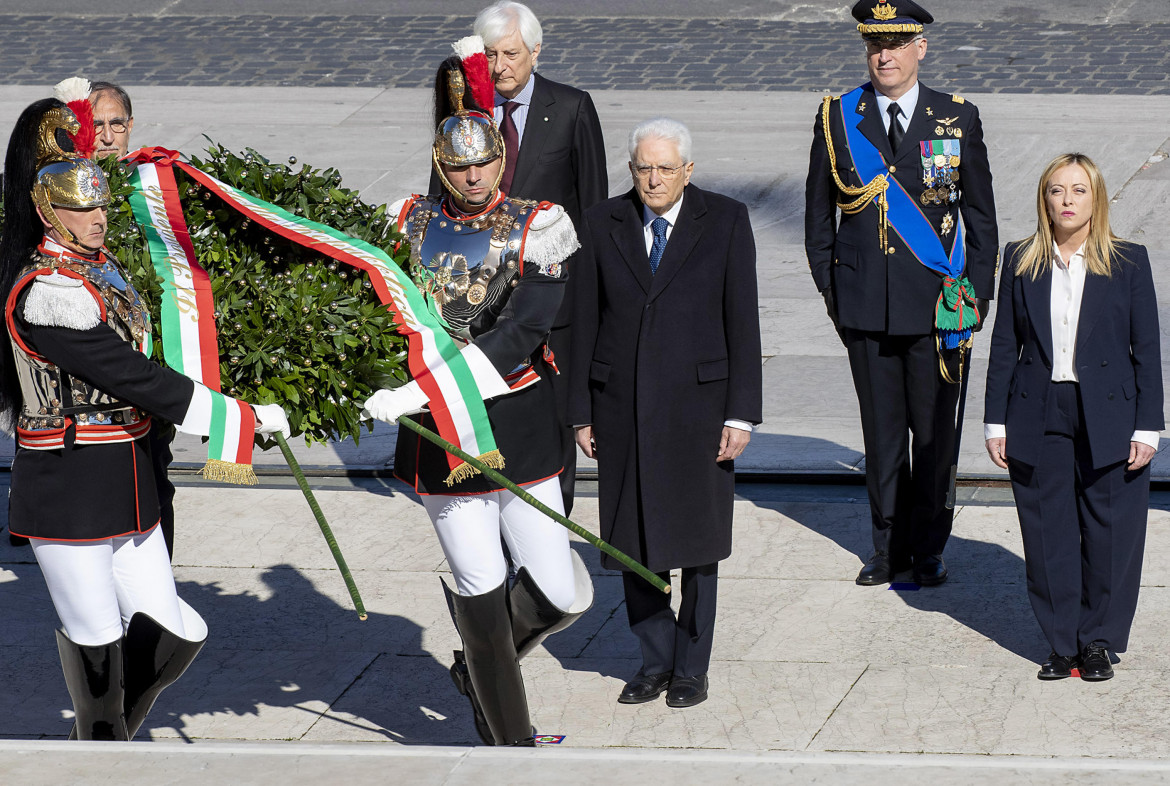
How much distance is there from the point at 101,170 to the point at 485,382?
1.18 m

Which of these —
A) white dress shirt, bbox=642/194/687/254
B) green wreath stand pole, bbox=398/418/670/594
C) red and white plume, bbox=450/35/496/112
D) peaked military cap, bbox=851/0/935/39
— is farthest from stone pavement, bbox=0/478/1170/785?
peaked military cap, bbox=851/0/935/39

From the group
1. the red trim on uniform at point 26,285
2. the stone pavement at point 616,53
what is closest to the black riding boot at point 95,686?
the red trim on uniform at point 26,285

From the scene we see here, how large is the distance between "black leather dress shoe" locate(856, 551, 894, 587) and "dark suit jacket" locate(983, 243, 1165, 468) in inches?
40.1

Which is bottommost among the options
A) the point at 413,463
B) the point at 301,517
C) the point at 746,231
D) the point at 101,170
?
the point at 301,517

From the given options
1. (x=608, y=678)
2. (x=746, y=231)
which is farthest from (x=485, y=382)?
(x=608, y=678)

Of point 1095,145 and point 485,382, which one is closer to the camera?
point 485,382

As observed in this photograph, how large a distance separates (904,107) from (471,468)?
2.47 meters

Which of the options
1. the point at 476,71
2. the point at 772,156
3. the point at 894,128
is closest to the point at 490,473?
the point at 476,71

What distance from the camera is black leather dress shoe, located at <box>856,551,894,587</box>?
6215 mm

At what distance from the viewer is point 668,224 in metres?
5.15

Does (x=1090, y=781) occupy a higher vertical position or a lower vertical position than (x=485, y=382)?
lower

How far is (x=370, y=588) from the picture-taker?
20.7 feet

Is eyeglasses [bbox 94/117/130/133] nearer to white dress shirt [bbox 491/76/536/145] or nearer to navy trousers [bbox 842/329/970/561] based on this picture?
white dress shirt [bbox 491/76/536/145]

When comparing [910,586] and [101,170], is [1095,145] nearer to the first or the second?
[910,586]
